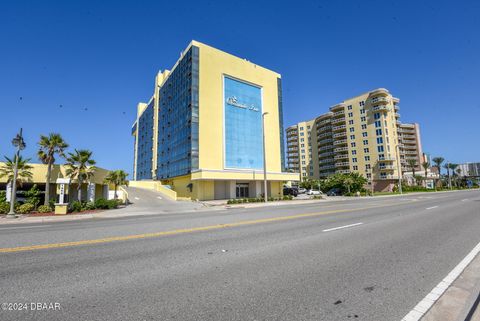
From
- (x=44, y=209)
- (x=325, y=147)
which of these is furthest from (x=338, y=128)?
(x=44, y=209)

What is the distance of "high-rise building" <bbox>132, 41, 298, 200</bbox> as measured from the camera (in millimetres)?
42438

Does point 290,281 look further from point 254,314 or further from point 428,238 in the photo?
point 428,238

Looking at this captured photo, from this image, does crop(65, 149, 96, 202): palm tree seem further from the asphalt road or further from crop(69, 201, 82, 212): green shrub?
the asphalt road

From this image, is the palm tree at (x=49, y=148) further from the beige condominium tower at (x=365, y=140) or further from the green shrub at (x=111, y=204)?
the beige condominium tower at (x=365, y=140)

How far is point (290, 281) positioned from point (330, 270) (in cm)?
107

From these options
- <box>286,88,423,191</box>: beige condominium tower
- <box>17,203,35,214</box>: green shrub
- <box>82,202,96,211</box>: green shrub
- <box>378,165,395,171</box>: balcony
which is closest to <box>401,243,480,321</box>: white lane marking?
<box>82,202,96,211</box>: green shrub

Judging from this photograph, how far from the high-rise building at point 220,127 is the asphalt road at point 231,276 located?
31.3 meters

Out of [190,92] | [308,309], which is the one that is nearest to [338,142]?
[190,92]

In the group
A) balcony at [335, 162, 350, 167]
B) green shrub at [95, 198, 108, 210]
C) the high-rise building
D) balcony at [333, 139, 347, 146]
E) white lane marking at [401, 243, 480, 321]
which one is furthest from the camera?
balcony at [333, 139, 347, 146]

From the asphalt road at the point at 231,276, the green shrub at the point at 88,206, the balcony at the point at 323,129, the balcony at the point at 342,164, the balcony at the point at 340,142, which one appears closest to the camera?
the asphalt road at the point at 231,276

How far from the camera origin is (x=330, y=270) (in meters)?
4.79

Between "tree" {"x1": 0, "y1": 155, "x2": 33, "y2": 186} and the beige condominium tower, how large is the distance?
73472mm

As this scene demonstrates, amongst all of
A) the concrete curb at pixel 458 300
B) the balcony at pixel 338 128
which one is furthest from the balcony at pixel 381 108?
the concrete curb at pixel 458 300

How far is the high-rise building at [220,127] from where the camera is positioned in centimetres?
4244
